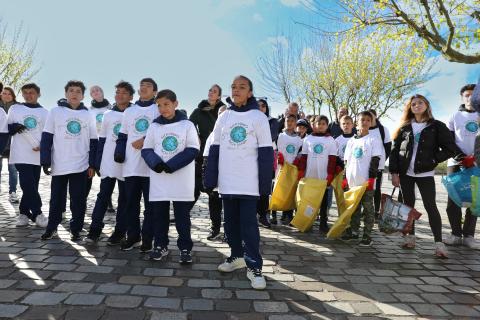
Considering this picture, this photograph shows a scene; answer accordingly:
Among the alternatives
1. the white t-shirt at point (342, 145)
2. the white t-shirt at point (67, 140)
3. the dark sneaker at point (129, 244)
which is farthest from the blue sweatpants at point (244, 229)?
the white t-shirt at point (342, 145)

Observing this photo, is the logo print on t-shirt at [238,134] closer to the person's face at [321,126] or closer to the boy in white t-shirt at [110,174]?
the boy in white t-shirt at [110,174]

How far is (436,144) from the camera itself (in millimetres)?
5520

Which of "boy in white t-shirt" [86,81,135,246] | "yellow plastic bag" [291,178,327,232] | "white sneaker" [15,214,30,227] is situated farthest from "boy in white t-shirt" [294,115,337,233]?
"white sneaker" [15,214,30,227]

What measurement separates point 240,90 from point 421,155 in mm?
2821

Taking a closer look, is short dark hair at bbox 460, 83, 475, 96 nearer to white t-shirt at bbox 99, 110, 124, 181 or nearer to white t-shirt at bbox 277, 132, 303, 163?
white t-shirt at bbox 277, 132, 303, 163

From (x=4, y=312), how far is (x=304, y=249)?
141 inches

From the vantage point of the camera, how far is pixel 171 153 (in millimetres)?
4617

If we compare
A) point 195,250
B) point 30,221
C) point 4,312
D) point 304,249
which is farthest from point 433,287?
point 30,221

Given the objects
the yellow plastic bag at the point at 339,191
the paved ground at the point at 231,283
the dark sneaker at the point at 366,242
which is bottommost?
the paved ground at the point at 231,283

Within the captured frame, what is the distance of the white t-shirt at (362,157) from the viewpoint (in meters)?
5.83

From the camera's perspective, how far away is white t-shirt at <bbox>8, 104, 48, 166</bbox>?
20.3 feet

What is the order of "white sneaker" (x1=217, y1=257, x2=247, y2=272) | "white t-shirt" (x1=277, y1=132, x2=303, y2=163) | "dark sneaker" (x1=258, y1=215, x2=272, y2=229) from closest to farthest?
"white sneaker" (x1=217, y1=257, x2=247, y2=272) < "dark sneaker" (x1=258, y1=215, x2=272, y2=229) < "white t-shirt" (x1=277, y1=132, x2=303, y2=163)

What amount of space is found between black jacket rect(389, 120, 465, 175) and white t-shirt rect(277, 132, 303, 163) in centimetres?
212

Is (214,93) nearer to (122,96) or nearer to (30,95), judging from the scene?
(122,96)
